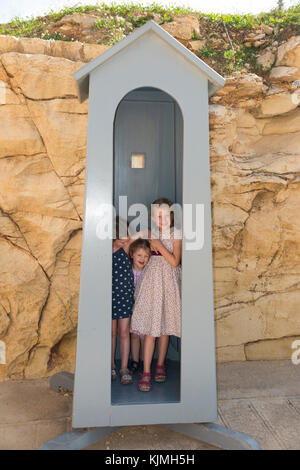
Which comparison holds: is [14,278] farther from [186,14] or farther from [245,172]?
[186,14]

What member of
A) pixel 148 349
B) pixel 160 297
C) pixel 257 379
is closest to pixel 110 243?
pixel 160 297

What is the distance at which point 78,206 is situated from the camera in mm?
3652

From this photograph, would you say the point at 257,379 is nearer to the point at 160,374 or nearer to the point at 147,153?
the point at 160,374

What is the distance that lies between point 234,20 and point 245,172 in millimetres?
2278

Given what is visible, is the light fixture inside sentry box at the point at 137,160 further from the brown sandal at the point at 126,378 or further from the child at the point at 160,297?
the brown sandal at the point at 126,378

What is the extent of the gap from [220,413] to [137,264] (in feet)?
3.82

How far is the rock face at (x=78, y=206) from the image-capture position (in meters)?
3.52

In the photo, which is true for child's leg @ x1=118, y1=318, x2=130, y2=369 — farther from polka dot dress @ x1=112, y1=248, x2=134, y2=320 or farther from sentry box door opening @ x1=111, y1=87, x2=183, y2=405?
sentry box door opening @ x1=111, y1=87, x2=183, y2=405

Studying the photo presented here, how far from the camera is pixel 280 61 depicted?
4309mm

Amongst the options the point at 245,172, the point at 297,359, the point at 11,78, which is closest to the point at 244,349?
the point at 297,359

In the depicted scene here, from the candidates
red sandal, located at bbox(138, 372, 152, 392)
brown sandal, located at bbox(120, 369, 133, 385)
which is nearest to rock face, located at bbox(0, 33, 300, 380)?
brown sandal, located at bbox(120, 369, 133, 385)

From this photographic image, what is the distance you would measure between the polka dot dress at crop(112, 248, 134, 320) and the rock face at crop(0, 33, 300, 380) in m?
0.96

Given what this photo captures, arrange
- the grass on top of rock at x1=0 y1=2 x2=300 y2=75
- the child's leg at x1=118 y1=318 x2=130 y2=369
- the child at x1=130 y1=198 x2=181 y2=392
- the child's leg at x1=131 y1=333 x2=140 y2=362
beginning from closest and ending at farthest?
1. the child at x1=130 y1=198 x2=181 y2=392
2. the child's leg at x1=118 y1=318 x2=130 y2=369
3. the child's leg at x1=131 y1=333 x2=140 y2=362
4. the grass on top of rock at x1=0 y1=2 x2=300 y2=75

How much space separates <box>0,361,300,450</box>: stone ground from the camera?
2467mm
